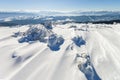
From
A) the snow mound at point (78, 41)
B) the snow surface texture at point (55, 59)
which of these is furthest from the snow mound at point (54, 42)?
the snow mound at point (78, 41)

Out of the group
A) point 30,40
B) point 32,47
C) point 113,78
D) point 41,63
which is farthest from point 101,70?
point 30,40

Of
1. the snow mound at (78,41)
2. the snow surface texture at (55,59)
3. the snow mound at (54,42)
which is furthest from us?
the snow mound at (78,41)

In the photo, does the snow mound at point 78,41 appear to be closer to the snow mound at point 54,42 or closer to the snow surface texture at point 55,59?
the snow surface texture at point 55,59

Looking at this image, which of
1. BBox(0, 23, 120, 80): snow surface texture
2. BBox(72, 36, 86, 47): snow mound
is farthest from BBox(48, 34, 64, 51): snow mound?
BBox(72, 36, 86, 47): snow mound

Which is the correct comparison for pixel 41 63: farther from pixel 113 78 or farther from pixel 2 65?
pixel 113 78

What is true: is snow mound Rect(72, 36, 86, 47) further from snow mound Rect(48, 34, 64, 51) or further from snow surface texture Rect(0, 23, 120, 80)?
snow mound Rect(48, 34, 64, 51)

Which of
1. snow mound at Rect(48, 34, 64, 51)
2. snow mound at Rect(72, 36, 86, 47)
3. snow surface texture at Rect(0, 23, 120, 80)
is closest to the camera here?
snow surface texture at Rect(0, 23, 120, 80)

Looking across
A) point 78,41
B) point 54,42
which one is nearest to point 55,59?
point 54,42

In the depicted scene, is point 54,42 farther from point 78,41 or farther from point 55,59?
point 55,59

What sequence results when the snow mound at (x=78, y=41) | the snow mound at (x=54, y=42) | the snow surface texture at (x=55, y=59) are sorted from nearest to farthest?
the snow surface texture at (x=55, y=59) < the snow mound at (x=54, y=42) < the snow mound at (x=78, y=41)
